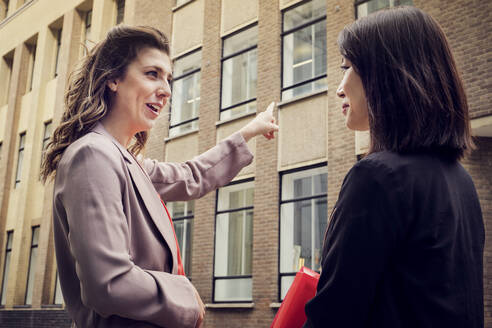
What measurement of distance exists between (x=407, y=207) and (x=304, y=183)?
419 inches

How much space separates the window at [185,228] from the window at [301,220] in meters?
3.21

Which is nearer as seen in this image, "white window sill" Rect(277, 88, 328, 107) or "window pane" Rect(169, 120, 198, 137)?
"white window sill" Rect(277, 88, 328, 107)

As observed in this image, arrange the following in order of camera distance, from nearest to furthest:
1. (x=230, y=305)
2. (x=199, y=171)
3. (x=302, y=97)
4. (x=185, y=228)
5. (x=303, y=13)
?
1. (x=199, y=171)
2. (x=302, y=97)
3. (x=230, y=305)
4. (x=303, y=13)
5. (x=185, y=228)

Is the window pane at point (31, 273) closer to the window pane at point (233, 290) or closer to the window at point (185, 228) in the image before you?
the window at point (185, 228)

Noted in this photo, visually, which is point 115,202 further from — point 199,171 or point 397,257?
point 199,171

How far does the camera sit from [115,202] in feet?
6.01

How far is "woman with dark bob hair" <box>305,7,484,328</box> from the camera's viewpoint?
154 centimetres

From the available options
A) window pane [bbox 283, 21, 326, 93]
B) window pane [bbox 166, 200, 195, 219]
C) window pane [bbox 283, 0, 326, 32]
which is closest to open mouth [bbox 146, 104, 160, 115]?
window pane [bbox 283, 21, 326, 93]

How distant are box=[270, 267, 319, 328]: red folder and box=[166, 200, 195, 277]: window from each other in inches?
496

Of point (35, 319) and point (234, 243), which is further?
point (35, 319)

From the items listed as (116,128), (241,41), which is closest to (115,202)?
(116,128)

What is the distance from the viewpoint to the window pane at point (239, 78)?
14.2m

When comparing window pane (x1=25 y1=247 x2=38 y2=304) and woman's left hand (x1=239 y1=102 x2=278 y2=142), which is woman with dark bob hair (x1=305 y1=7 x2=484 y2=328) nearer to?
woman's left hand (x1=239 y1=102 x2=278 y2=142)

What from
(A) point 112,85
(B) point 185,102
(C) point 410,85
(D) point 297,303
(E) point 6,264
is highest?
(B) point 185,102
